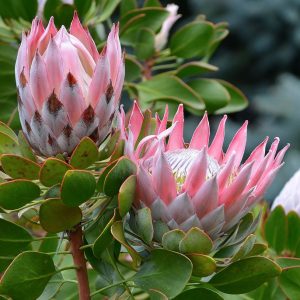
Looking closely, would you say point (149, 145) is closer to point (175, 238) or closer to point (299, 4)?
point (175, 238)

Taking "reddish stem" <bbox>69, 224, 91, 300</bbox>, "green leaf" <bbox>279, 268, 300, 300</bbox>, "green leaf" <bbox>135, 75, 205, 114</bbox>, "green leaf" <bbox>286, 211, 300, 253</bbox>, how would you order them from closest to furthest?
1. "reddish stem" <bbox>69, 224, 91, 300</bbox>
2. "green leaf" <bbox>279, 268, 300, 300</bbox>
3. "green leaf" <bbox>286, 211, 300, 253</bbox>
4. "green leaf" <bbox>135, 75, 205, 114</bbox>

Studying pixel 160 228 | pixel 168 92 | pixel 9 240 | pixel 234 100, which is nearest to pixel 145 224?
pixel 160 228

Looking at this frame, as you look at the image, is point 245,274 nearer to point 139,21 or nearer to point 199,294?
point 199,294

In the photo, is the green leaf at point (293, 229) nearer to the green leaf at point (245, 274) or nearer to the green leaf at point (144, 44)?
the green leaf at point (245, 274)

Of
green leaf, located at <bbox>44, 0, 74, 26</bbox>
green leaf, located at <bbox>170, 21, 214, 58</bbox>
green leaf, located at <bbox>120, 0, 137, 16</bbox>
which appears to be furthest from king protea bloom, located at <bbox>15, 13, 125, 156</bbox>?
green leaf, located at <bbox>120, 0, 137, 16</bbox>

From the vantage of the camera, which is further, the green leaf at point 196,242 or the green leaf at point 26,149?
the green leaf at point 26,149

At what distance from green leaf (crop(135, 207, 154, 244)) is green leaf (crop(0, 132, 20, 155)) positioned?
0.21m

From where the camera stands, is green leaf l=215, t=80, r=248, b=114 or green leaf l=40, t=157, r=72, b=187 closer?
green leaf l=40, t=157, r=72, b=187

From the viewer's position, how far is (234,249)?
1.26 metres

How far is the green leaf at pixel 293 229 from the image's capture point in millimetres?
1644

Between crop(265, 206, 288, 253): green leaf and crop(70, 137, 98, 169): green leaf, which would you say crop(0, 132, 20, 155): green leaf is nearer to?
crop(70, 137, 98, 169): green leaf

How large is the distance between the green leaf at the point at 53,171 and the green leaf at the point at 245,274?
0.86 ft

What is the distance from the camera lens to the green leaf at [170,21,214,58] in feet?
6.38

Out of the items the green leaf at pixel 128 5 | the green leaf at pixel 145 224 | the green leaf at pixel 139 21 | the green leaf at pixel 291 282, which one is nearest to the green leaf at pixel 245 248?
the green leaf at pixel 145 224
